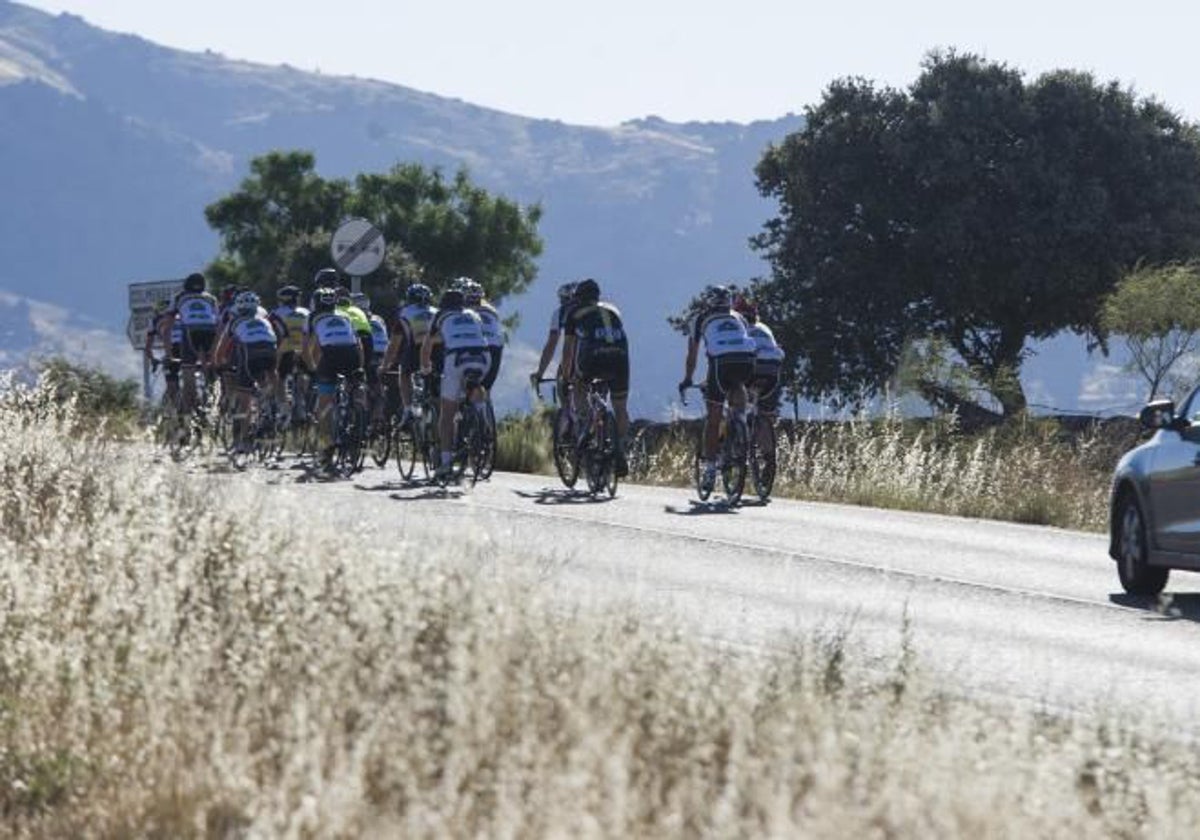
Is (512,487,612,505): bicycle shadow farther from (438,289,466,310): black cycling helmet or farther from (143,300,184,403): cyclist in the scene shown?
(143,300,184,403): cyclist

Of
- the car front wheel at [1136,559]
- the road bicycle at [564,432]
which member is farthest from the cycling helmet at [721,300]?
the car front wheel at [1136,559]

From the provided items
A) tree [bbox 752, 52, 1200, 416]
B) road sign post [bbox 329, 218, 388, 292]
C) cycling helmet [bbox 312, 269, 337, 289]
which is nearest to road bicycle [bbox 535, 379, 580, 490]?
cycling helmet [bbox 312, 269, 337, 289]

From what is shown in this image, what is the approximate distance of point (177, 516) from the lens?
1020 cm

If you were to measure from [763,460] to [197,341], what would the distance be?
9.02m

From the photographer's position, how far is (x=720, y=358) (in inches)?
818

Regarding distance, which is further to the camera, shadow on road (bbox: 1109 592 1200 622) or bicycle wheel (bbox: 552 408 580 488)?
bicycle wheel (bbox: 552 408 580 488)

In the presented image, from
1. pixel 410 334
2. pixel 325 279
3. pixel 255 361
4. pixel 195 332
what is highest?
pixel 325 279

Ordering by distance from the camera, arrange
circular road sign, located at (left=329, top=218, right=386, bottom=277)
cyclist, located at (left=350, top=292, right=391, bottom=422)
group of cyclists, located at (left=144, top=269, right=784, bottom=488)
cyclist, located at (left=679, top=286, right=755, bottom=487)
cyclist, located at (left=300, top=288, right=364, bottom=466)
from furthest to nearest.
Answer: circular road sign, located at (left=329, top=218, right=386, bottom=277) < cyclist, located at (left=350, top=292, right=391, bottom=422) < cyclist, located at (left=300, top=288, right=364, bottom=466) < group of cyclists, located at (left=144, top=269, right=784, bottom=488) < cyclist, located at (left=679, top=286, right=755, bottom=487)

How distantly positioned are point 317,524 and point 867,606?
4819 millimetres

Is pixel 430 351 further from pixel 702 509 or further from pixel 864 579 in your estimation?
pixel 864 579

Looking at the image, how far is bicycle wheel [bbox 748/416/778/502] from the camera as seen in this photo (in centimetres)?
2145

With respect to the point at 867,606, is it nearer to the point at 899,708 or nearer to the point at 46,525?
the point at 46,525

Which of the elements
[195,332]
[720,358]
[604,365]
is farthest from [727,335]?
[195,332]

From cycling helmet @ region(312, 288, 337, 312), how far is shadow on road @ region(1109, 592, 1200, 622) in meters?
11.6
